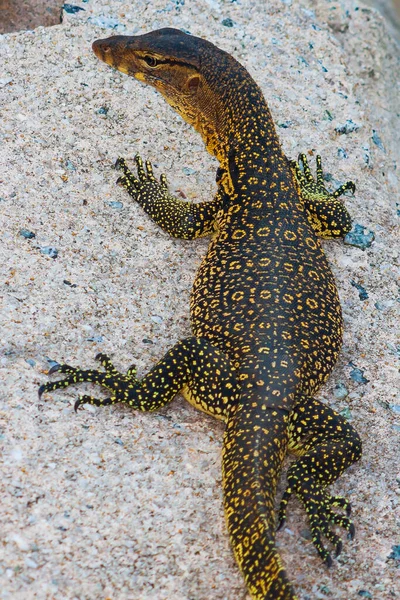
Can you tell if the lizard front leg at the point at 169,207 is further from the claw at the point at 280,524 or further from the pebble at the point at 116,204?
the claw at the point at 280,524

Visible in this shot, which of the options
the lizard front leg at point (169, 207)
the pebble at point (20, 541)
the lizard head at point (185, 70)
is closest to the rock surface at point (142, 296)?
the pebble at point (20, 541)

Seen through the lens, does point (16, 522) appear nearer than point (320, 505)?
Yes

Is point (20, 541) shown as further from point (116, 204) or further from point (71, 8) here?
point (71, 8)

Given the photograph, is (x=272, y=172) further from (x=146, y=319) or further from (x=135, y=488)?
(x=135, y=488)

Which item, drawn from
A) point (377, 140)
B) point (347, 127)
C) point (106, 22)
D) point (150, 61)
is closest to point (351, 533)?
point (150, 61)

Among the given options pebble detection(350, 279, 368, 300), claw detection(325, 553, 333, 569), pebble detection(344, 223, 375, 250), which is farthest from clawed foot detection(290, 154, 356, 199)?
claw detection(325, 553, 333, 569)

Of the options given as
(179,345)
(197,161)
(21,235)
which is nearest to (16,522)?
(179,345)
